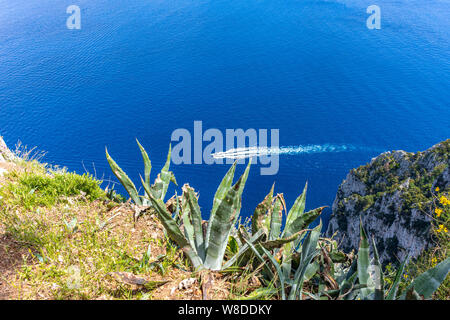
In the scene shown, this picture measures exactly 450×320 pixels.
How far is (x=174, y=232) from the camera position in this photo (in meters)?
2.62

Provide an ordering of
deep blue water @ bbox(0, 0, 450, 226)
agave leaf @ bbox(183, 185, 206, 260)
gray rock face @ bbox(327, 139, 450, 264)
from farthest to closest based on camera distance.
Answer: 1. deep blue water @ bbox(0, 0, 450, 226)
2. gray rock face @ bbox(327, 139, 450, 264)
3. agave leaf @ bbox(183, 185, 206, 260)

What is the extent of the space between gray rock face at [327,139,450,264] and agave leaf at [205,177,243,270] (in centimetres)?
2655

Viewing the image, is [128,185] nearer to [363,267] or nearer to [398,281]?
[363,267]

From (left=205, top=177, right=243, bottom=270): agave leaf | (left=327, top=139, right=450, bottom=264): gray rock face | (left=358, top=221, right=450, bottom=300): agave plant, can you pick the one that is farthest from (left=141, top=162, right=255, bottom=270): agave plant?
(left=327, top=139, right=450, bottom=264): gray rock face

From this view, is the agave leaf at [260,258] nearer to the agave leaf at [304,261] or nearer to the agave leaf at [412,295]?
the agave leaf at [304,261]

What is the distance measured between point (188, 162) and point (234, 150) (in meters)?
5.37

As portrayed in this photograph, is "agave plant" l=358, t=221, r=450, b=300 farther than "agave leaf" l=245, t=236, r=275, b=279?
No

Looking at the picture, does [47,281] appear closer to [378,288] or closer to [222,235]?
[222,235]

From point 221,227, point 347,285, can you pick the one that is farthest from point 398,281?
point 221,227

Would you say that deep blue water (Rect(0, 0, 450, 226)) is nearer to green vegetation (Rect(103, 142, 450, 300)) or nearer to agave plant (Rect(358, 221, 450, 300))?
green vegetation (Rect(103, 142, 450, 300))

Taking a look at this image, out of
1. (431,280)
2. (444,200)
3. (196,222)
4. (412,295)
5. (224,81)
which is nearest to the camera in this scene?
(412,295)

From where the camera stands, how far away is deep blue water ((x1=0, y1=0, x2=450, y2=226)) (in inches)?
1416

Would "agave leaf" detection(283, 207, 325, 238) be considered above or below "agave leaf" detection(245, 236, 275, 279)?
above

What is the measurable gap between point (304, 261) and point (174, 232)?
102cm
